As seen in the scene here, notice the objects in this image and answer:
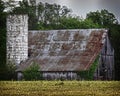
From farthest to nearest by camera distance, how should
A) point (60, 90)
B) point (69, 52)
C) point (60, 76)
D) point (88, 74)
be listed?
point (69, 52), point (60, 76), point (88, 74), point (60, 90)

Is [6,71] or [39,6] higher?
[39,6]

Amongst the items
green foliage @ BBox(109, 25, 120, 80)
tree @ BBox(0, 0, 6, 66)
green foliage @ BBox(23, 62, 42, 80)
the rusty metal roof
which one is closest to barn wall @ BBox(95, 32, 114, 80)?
the rusty metal roof

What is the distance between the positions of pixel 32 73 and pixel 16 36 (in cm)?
683

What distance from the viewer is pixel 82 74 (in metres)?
53.7

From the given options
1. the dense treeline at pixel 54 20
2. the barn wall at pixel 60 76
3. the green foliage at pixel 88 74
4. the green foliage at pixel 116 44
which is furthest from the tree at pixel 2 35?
the green foliage at pixel 116 44

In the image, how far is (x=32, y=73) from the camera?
5491 centimetres

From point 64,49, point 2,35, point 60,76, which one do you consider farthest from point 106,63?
point 2,35

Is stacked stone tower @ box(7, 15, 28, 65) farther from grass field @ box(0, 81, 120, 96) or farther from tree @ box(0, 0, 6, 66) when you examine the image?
grass field @ box(0, 81, 120, 96)

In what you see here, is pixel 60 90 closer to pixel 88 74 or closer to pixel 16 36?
pixel 88 74

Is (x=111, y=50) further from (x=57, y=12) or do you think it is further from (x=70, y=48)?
(x=57, y=12)

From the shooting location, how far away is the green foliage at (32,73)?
55.0 meters

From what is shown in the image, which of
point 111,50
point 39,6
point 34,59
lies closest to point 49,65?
point 34,59

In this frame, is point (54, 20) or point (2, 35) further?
point (54, 20)

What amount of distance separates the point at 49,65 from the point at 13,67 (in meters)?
3.86
